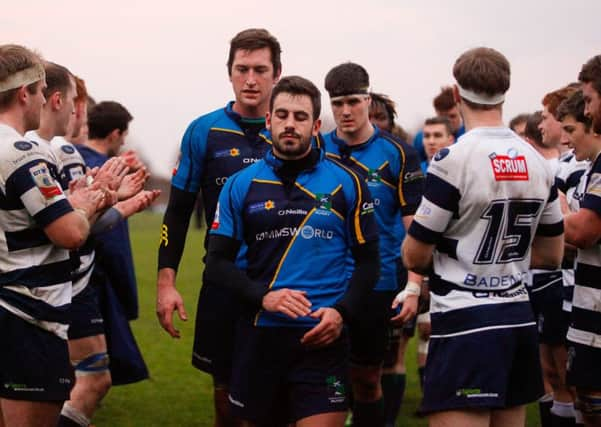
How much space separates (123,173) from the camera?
550cm

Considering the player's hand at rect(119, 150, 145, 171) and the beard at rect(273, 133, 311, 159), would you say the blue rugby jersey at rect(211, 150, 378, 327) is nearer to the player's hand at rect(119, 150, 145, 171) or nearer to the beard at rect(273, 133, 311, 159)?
the beard at rect(273, 133, 311, 159)

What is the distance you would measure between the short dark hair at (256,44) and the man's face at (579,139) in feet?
6.29

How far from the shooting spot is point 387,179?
6.70m

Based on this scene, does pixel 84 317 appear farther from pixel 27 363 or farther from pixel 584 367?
pixel 584 367

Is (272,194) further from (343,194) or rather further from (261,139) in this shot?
(261,139)

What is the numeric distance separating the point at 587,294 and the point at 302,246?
5.63ft

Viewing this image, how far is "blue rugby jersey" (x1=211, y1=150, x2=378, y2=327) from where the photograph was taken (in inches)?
188

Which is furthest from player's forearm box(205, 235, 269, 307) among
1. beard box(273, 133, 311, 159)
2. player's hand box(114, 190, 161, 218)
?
player's hand box(114, 190, 161, 218)

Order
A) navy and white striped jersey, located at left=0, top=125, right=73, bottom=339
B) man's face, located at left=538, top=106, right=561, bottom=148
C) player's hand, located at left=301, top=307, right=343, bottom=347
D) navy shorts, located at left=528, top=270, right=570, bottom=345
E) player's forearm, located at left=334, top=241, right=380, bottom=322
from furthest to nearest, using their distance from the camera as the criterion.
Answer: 1. navy shorts, located at left=528, top=270, right=570, bottom=345
2. man's face, located at left=538, top=106, right=561, bottom=148
3. player's forearm, located at left=334, top=241, right=380, bottom=322
4. player's hand, located at left=301, top=307, right=343, bottom=347
5. navy and white striped jersey, located at left=0, top=125, right=73, bottom=339

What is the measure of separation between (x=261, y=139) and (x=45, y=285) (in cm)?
177

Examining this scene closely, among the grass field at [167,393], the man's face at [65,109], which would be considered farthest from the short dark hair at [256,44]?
the grass field at [167,393]

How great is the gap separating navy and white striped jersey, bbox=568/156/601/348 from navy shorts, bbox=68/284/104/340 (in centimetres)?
349

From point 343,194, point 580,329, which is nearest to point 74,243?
point 343,194

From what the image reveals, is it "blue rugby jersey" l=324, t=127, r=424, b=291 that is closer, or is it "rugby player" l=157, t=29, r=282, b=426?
"rugby player" l=157, t=29, r=282, b=426
